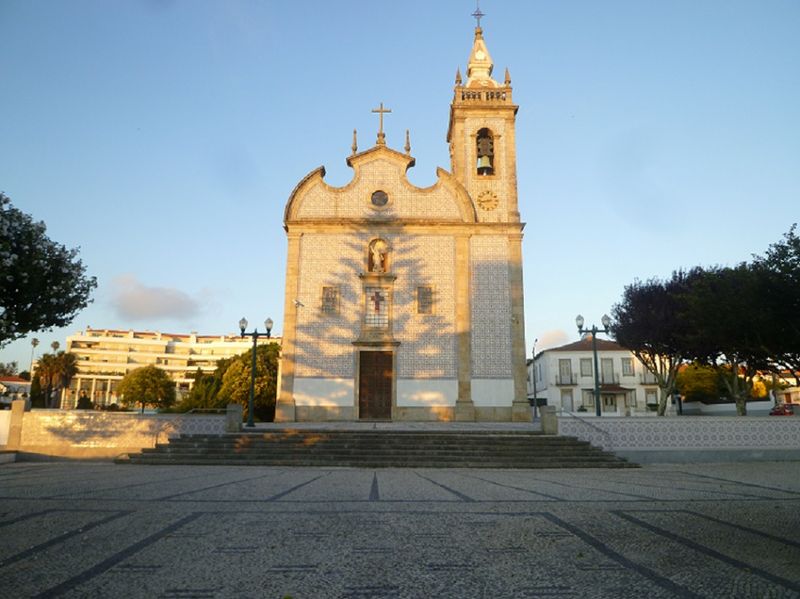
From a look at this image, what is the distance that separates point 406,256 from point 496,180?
522 cm

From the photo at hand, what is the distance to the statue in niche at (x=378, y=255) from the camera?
21609 millimetres

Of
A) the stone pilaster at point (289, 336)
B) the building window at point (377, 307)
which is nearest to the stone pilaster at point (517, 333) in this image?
the building window at point (377, 307)

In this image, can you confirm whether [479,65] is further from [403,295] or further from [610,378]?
[610,378]

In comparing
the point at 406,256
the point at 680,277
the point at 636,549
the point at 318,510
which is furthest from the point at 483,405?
the point at 636,549

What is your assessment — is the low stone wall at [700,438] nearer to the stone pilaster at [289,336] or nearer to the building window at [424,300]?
the building window at [424,300]

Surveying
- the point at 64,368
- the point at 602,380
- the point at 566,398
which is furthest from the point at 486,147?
the point at 64,368

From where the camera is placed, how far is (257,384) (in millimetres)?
31578

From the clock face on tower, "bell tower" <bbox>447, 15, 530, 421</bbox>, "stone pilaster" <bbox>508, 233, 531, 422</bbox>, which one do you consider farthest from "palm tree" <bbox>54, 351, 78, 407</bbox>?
"stone pilaster" <bbox>508, 233, 531, 422</bbox>

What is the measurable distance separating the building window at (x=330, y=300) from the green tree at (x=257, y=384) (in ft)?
36.1

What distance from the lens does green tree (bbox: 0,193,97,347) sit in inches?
431

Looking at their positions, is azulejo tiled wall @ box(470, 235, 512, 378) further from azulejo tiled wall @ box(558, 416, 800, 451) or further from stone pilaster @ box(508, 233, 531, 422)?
azulejo tiled wall @ box(558, 416, 800, 451)

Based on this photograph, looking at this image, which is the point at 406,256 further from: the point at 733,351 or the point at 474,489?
the point at 474,489

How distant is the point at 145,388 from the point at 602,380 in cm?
4054

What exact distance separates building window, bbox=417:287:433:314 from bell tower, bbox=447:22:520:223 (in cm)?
389
